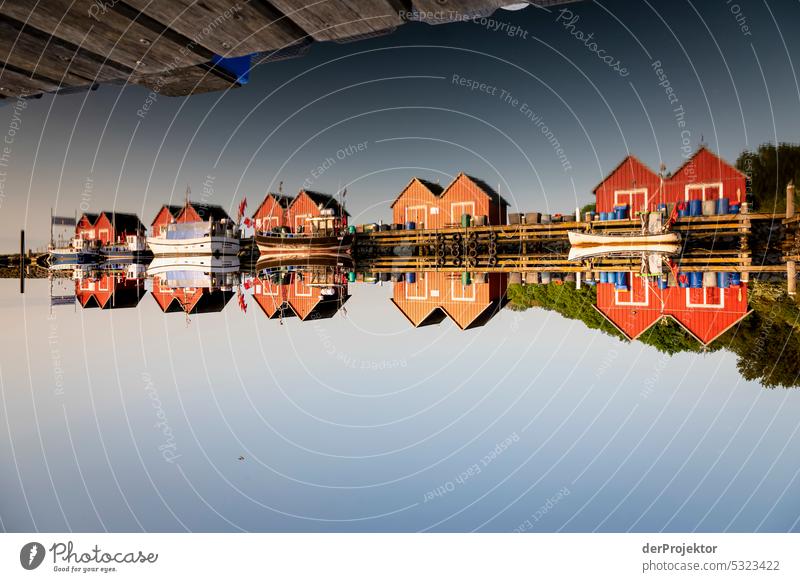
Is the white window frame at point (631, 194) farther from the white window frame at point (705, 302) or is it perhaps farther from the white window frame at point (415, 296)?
the white window frame at point (415, 296)

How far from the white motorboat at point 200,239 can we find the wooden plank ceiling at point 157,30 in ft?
52.2

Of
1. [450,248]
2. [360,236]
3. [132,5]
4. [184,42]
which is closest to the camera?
[132,5]

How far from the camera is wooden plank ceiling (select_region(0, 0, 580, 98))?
412 cm

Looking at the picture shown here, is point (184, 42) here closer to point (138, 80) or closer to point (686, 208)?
point (138, 80)

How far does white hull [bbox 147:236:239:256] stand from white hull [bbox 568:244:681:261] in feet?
47.8

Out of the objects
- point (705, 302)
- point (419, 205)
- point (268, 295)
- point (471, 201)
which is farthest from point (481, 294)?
point (268, 295)

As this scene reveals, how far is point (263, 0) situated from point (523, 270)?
35.8 feet

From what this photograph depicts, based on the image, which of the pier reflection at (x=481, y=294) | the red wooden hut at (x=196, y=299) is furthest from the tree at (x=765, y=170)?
the red wooden hut at (x=196, y=299)

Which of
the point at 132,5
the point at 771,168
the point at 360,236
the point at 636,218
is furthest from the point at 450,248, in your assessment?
the point at 771,168

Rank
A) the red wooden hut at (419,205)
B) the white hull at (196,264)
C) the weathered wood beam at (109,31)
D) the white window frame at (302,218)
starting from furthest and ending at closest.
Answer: the white window frame at (302,218) → the white hull at (196,264) → the red wooden hut at (419,205) → the weathered wood beam at (109,31)

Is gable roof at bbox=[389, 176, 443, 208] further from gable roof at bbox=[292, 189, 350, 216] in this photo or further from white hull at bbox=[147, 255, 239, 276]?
white hull at bbox=[147, 255, 239, 276]

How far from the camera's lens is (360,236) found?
17500mm

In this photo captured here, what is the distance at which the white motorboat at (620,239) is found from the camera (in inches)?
464
